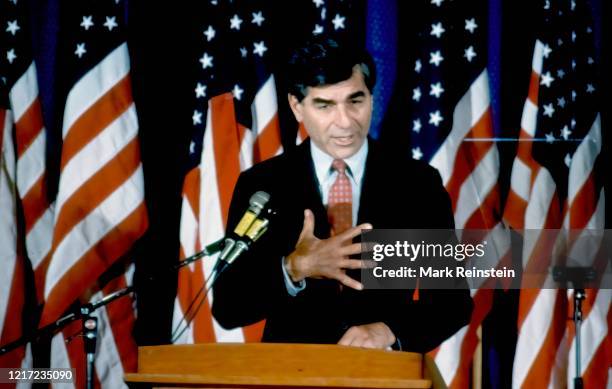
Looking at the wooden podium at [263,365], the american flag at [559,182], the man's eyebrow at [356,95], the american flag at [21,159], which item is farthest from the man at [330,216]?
the wooden podium at [263,365]

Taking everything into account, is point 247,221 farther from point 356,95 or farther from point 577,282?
point 577,282

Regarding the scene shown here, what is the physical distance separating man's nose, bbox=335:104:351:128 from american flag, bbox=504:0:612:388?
0.81m

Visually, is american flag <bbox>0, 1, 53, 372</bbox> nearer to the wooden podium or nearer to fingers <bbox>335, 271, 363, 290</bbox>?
fingers <bbox>335, 271, 363, 290</bbox>

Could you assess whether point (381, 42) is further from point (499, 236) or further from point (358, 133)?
point (499, 236)

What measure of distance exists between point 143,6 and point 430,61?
1.46 metres

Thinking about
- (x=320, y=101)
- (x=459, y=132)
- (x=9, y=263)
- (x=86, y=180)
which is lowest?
(x=9, y=263)

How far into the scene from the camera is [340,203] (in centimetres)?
365

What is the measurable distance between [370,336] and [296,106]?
114cm

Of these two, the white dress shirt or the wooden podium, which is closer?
the wooden podium

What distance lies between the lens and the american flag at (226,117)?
3766mm

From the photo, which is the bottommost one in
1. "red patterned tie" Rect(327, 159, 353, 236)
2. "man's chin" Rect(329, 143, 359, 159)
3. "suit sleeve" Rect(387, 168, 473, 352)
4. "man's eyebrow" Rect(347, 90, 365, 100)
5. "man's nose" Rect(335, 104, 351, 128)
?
"suit sleeve" Rect(387, 168, 473, 352)

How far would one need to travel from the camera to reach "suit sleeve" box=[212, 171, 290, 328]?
12.0 feet

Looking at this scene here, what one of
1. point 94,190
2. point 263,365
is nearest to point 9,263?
point 94,190

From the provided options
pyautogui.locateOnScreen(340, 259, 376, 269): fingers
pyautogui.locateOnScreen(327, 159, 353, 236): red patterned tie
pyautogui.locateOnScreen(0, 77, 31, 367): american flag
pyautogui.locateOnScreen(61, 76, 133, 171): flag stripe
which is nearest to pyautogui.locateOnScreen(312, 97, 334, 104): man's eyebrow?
pyautogui.locateOnScreen(327, 159, 353, 236): red patterned tie
